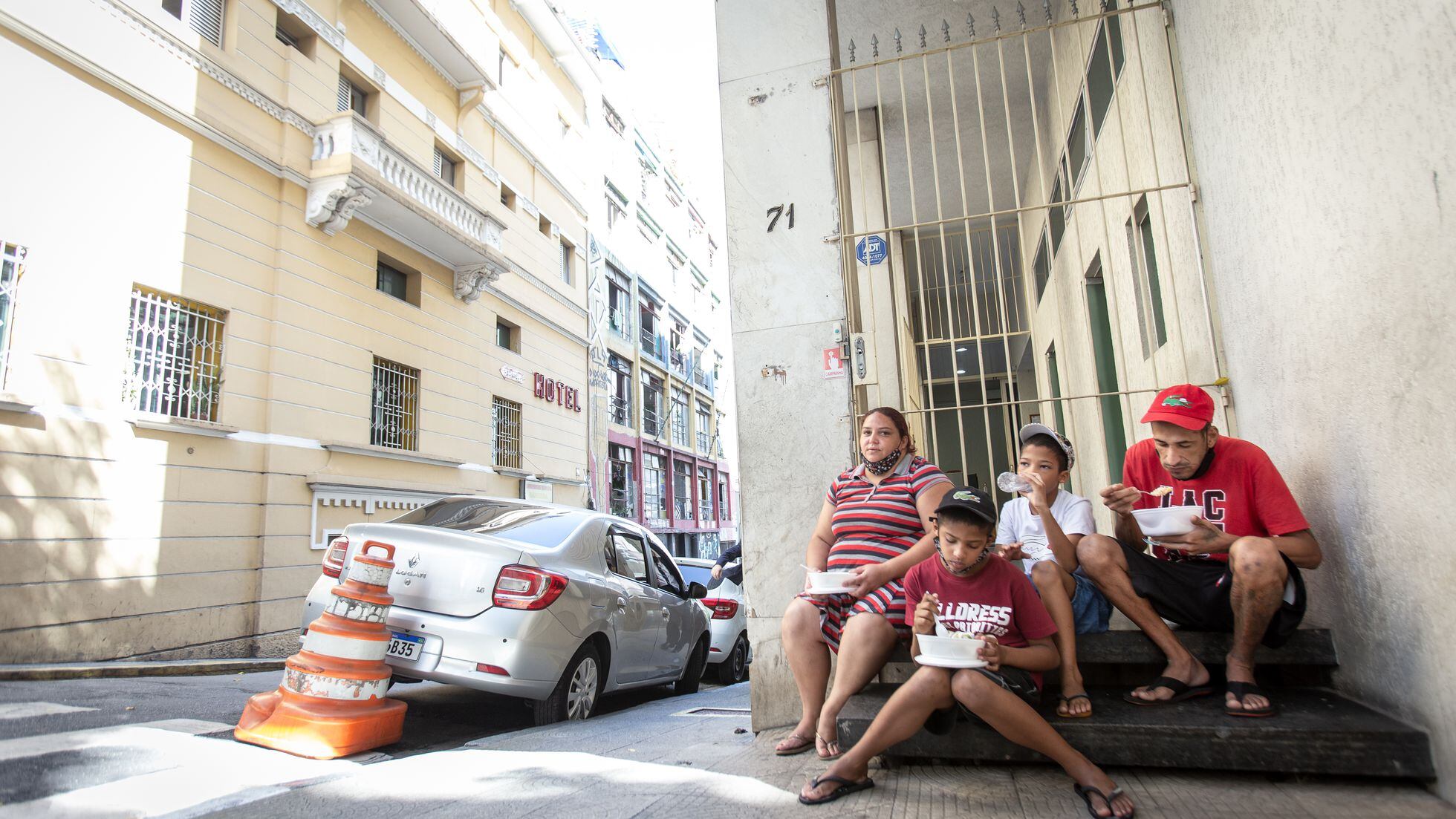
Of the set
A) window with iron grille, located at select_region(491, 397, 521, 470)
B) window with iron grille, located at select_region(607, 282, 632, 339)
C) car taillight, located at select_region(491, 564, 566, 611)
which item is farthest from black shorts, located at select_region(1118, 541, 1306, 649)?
window with iron grille, located at select_region(607, 282, 632, 339)

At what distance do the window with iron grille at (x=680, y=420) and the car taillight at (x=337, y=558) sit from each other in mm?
24752

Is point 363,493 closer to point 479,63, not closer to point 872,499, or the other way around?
point 479,63

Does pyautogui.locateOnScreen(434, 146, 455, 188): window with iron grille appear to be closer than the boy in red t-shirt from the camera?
No

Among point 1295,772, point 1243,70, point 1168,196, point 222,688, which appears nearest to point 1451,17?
point 1243,70

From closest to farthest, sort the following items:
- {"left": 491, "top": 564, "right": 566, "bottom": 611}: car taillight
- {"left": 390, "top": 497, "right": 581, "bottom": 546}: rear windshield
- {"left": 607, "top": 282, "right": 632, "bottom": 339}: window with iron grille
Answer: {"left": 491, "top": 564, "right": 566, "bottom": 611}: car taillight
{"left": 390, "top": 497, "right": 581, "bottom": 546}: rear windshield
{"left": 607, "top": 282, "right": 632, "bottom": 339}: window with iron grille

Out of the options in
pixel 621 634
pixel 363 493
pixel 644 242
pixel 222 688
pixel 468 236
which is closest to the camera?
pixel 621 634

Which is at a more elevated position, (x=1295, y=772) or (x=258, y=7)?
(x=258, y=7)

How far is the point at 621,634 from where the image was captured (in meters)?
5.66

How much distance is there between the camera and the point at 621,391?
81.5ft

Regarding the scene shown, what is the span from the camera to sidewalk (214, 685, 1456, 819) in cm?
249

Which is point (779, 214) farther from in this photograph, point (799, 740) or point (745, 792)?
point (745, 792)

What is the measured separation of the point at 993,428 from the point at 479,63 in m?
12.8

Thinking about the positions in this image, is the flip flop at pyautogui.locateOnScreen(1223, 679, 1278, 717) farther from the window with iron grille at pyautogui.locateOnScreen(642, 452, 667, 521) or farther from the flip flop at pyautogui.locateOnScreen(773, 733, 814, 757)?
the window with iron grille at pyautogui.locateOnScreen(642, 452, 667, 521)

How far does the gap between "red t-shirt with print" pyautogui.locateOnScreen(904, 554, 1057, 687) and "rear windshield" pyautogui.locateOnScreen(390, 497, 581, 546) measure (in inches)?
117
